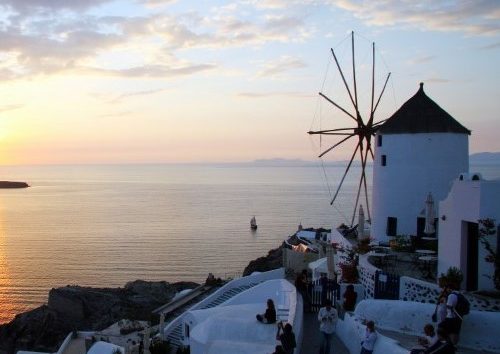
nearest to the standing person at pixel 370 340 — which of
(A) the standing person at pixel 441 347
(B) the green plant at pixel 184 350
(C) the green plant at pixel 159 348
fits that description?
(A) the standing person at pixel 441 347

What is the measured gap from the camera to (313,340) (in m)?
13.3

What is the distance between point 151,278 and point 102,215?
6055cm

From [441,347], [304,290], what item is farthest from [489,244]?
[441,347]

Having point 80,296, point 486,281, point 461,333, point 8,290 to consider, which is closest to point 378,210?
point 486,281

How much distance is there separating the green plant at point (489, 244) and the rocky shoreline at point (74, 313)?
2206 centimetres

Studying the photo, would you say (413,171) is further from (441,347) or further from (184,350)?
(441,347)

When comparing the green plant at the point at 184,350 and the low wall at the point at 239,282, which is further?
Result: the low wall at the point at 239,282

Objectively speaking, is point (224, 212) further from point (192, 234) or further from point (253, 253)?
point (253, 253)

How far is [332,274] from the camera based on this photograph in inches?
776

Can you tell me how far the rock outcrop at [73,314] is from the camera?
108 ft

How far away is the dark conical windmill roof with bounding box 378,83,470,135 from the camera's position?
23.3 meters

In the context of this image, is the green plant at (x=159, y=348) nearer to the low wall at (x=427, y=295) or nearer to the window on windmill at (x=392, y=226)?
the low wall at (x=427, y=295)

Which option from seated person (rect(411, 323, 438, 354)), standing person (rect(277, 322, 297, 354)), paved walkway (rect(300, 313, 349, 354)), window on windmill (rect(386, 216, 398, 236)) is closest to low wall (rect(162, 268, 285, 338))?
window on windmill (rect(386, 216, 398, 236))

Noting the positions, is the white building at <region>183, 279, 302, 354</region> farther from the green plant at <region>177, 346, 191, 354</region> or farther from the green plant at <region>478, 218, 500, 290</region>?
the green plant at <region>478, 218, 500, 290</region>
